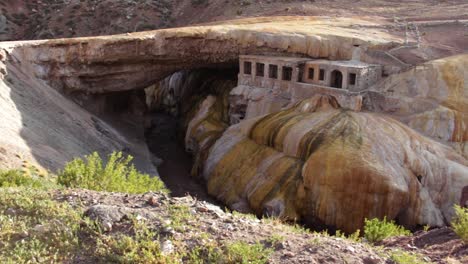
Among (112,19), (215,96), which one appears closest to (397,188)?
(215,96)

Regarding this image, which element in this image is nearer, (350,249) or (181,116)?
(350,249)

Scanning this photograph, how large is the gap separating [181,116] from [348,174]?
718 inches

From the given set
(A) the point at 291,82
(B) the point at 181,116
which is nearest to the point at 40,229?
(A) the point at 291,82

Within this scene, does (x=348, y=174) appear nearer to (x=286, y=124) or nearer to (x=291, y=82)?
(x=286, y=124)

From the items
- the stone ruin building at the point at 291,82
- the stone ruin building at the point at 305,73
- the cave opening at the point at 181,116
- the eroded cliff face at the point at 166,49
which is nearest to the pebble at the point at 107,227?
the cave opening at the point at 181,116

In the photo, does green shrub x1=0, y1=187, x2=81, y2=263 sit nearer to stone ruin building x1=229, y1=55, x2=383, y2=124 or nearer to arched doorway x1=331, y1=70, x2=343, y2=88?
stone ruin building x1=229, y1=55, x2=383, y2=124

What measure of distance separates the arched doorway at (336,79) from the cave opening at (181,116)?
24.5 feet

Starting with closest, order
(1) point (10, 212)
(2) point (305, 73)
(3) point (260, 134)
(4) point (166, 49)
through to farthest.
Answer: (1) point (10, 212) → (3) point (260, 134) → (2) point (305, 73) → (4) point (166, 49)

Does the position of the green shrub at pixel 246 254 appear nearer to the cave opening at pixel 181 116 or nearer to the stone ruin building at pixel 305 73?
the cave opening at pixel 181 116

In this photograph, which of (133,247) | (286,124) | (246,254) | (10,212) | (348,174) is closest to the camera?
(246,254)

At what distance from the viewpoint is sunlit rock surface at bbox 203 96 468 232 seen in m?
19.3

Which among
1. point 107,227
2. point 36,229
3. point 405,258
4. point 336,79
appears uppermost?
point 107,227

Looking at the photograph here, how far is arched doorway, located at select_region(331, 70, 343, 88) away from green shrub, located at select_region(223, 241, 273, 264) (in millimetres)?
17150

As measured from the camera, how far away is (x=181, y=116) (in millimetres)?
35562
